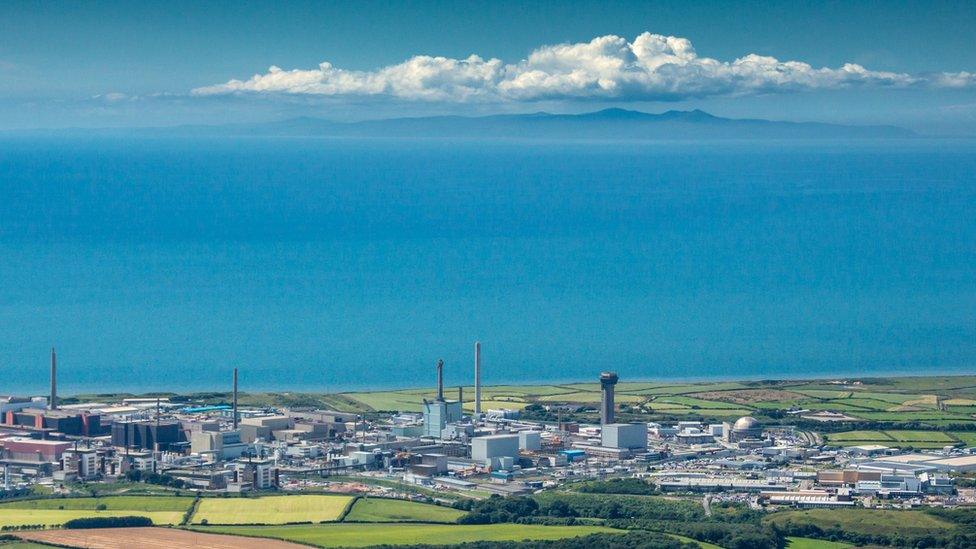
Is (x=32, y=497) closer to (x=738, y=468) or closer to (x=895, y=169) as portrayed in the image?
(x=738, y=468)

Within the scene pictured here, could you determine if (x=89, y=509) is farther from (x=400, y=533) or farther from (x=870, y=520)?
(x=870, y=520)

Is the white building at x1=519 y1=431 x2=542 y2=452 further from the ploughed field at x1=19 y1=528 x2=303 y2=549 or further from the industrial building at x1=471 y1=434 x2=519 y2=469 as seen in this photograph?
the ploughed field at x1=19 y1=528 x2=303 y2=549

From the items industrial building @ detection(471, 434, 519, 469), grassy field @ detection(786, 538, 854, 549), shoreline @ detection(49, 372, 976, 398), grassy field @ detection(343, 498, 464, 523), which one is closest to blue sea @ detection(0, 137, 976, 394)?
shoreline @ detection(49, 372, 976, 398)

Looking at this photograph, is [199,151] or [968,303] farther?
[199,151]

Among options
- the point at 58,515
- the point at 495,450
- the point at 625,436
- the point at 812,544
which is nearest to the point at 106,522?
the point at 58,515

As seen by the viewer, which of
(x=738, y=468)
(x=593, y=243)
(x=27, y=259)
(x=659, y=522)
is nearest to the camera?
(x=659, y=522)

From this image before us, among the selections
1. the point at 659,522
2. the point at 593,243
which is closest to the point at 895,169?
the point at 593,243
